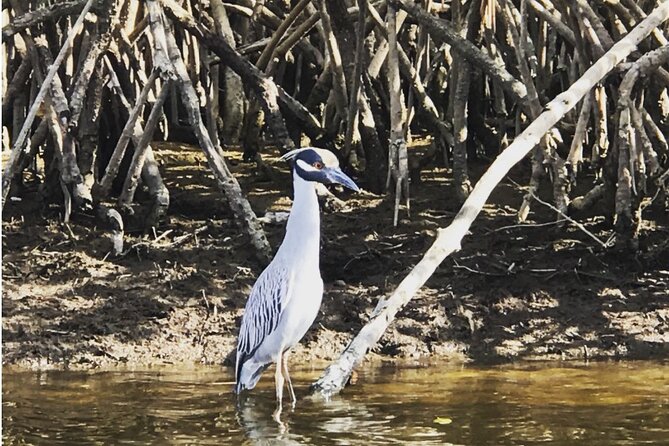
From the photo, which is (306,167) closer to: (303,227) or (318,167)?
(318,167)

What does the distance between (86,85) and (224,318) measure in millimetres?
1666

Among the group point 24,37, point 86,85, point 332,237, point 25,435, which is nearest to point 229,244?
point 332,237

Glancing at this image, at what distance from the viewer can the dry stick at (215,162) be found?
630cm

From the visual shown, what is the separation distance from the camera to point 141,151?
22.8 feet

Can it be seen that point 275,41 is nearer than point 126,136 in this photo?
No

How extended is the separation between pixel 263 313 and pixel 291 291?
18 cm

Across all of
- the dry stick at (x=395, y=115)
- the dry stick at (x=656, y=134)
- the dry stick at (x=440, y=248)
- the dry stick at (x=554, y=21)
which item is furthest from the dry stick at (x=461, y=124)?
the dry stick at (x=440, y=248)

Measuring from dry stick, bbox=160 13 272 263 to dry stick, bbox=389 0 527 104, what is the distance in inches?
53.9

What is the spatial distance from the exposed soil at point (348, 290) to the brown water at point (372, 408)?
28cm

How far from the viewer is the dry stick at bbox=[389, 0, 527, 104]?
678 cm

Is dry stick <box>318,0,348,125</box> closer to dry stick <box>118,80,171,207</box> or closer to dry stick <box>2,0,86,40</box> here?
dry stick <box>118,80,171,207</box>

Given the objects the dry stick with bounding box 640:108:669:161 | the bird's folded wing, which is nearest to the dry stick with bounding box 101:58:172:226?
the bird's folded wing

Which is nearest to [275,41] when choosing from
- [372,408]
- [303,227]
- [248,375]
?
[303,227]

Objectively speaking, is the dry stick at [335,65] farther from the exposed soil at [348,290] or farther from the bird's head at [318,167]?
the bird's head at [318,167]
